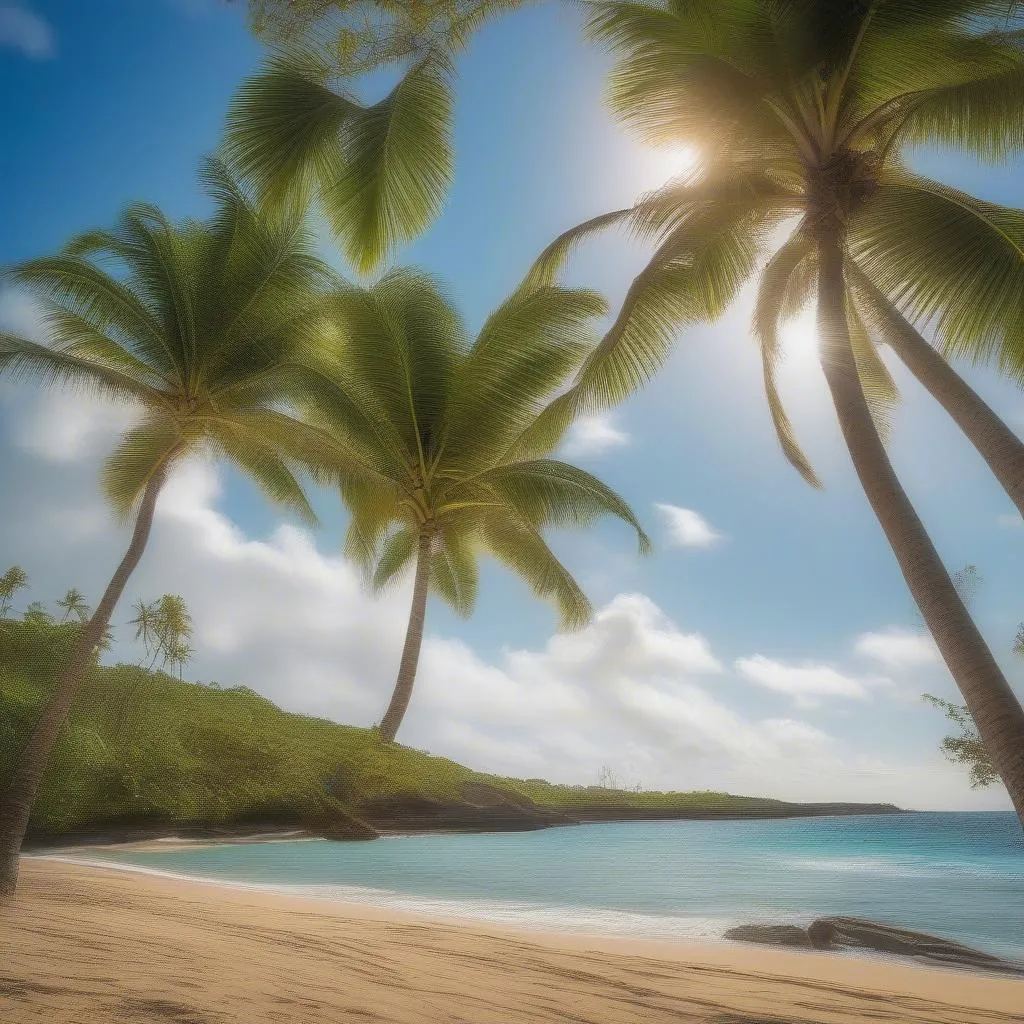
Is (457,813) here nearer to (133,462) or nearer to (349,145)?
(133,462)

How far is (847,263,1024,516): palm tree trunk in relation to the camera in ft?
15.1

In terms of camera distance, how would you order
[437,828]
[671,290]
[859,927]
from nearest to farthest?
[859,927]
[671,290]
[437,828]

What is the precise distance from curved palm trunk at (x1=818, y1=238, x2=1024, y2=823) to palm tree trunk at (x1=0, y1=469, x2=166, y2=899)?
7193 millimetres

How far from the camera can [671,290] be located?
7176mm

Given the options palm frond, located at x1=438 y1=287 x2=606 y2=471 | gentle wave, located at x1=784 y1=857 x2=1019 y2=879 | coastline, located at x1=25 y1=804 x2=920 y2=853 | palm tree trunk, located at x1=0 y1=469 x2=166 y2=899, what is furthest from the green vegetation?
gentle wave, located at x1=784 y1=857 x2=1019 y2=879

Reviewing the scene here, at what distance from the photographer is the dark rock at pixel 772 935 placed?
5379 millimetres

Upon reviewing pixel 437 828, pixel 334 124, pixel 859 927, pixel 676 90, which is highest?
pixel 334 124

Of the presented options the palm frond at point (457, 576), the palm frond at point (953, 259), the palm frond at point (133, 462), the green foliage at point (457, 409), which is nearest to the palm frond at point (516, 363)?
the green foliage at point (457, 409)

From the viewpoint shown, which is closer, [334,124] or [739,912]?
[739,912]

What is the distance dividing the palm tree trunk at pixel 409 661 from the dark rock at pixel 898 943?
9118mm

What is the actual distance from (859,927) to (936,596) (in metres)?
3.16

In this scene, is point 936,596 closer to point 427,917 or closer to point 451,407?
point 427,917

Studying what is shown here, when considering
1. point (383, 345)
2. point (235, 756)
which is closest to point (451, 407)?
point (383, 345)

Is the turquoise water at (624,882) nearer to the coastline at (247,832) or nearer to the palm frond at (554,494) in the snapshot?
the coastline at (247,832)
